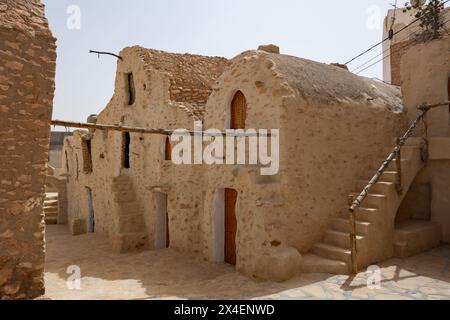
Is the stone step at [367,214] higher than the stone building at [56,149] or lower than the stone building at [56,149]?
lower

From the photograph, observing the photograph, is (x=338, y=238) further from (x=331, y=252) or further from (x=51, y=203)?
(x=51, y=203)

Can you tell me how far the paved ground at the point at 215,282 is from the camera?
6352 mm

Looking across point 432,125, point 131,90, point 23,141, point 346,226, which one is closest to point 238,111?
point 346,226

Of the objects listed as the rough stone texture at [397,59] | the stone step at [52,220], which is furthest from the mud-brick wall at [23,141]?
the stone step at [52,220]

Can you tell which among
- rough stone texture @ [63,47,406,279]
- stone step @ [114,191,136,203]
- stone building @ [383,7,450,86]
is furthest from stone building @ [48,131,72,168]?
stone building @ [383,7,450,86]

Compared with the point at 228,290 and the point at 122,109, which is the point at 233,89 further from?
the point at 122,109

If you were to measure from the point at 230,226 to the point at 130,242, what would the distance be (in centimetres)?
530

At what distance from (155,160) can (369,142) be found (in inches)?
282

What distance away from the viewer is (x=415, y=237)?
8500 millimetres

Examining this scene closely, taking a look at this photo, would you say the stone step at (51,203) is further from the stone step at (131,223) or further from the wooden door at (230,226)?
the wooden door at (230,226)

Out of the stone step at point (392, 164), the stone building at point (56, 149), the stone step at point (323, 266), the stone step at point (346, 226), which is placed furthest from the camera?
the stone building at point (56, 149)

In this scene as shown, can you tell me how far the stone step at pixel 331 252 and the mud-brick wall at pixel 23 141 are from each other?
5545mm

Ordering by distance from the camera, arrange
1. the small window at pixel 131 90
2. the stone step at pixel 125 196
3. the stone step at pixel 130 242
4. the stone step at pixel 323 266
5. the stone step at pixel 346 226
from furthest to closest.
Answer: the small window at pixel 131 90 → the stone step at pixel 125 196 → the stone step at pixel 130 242 → the stone step at pixel 346 226 → the stone step at pixel 323 266
